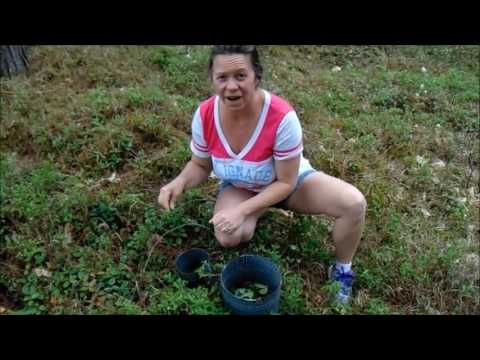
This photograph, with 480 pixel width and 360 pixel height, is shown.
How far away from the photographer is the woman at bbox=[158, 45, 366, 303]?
6.99 feet

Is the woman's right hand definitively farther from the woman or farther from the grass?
the grass

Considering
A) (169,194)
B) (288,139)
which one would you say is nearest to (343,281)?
(288,139)

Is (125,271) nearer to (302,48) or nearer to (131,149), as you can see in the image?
(131,149)

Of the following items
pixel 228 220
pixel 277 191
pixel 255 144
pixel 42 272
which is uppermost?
pixel 255 144

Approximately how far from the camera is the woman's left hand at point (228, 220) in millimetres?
2273

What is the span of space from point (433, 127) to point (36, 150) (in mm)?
3528

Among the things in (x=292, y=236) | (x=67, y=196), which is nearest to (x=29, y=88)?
(x=67, y=196)

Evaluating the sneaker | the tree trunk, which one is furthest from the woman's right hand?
the tree trunk

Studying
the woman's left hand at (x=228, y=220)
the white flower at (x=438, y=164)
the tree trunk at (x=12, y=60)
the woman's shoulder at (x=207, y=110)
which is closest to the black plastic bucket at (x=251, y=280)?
the woman's left hand at (x=228, y=220)

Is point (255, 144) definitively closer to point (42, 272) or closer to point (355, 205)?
point (355, 205)

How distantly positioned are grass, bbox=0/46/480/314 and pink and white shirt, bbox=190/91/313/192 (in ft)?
1.76

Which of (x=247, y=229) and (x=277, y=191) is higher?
(x=277, y=191)

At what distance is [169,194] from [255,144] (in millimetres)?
544

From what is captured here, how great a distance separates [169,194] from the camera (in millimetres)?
2420
